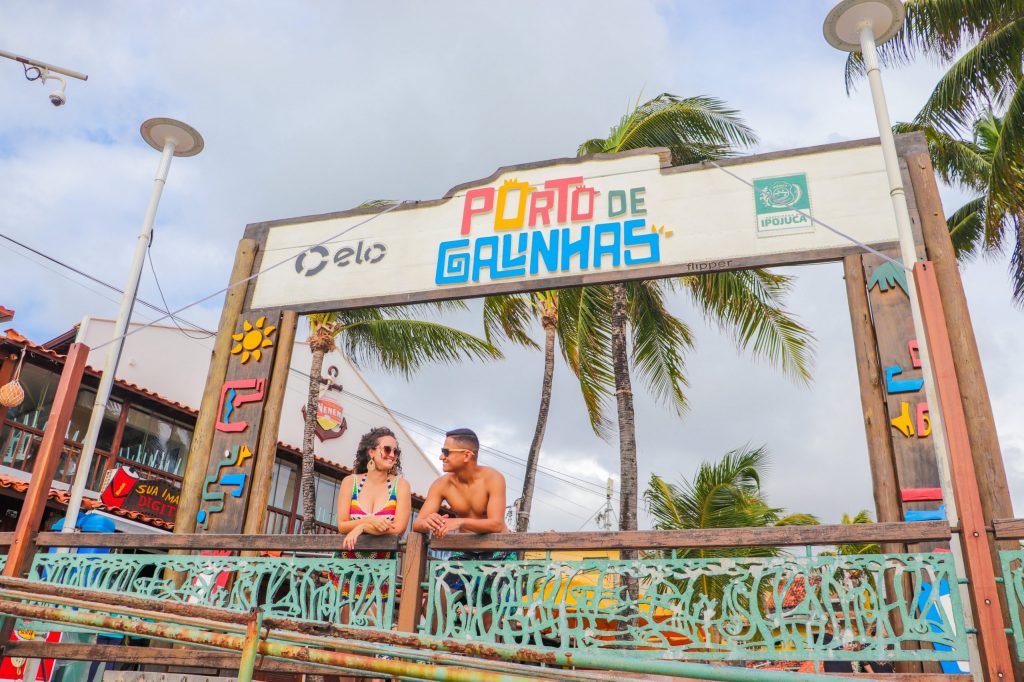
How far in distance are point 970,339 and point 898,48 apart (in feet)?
31.1

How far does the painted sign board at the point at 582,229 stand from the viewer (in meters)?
6.57

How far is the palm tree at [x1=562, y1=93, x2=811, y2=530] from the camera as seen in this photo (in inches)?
534

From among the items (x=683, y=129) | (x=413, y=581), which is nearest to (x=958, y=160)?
(x=683, y=129)

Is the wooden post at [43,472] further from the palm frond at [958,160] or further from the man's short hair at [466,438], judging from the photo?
the palm frond at [958,160]

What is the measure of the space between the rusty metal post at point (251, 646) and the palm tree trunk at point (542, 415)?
A: 1451 cm

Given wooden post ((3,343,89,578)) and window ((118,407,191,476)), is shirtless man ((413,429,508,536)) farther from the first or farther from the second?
window ((118,407,191,476))

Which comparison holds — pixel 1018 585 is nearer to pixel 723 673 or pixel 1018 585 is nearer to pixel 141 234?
pixel 723 673

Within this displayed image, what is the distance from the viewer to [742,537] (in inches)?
171

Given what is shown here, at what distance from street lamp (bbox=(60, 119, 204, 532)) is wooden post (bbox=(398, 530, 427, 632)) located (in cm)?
389

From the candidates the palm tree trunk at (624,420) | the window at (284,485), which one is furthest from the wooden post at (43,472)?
the window at (284,485)

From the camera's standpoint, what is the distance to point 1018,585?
402 centimetres

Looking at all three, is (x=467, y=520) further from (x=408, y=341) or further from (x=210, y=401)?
(x=408, y=341)

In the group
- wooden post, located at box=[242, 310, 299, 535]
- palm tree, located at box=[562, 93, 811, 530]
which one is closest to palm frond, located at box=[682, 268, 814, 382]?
palm tree, located at box=[562, 93, 811, 530]

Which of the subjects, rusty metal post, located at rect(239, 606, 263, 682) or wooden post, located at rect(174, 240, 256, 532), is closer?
rusty metal post, located at rect(239, 606, 263, 682)
